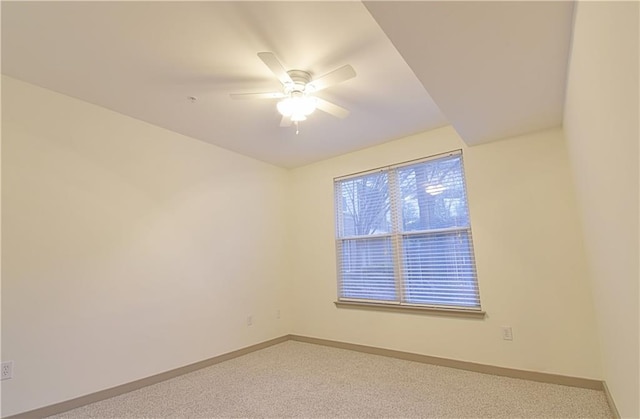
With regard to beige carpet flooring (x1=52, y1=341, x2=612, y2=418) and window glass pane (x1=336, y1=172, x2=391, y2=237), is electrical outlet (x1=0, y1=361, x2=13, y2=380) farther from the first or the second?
window glass pane (x1=336, y1=172, x2=391, y2=237)

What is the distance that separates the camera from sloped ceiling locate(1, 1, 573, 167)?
1.57 m

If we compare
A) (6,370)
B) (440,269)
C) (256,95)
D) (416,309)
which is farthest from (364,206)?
(6,370)

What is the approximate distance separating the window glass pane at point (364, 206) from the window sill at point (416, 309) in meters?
0.85

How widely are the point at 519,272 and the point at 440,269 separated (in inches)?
27.6

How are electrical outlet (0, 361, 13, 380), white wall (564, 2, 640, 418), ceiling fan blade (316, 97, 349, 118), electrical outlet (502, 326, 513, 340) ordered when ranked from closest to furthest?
white wall (564, 2, 640, 418) < electrical outlet (0, 361, 13, 380) < ceiling fan blade (316, 97, 349, 118) < electrical outlet (502, 326, 513, 340)

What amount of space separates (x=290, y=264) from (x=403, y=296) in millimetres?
1706

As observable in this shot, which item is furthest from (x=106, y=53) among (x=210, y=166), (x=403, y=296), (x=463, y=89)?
(x=403, y=296)

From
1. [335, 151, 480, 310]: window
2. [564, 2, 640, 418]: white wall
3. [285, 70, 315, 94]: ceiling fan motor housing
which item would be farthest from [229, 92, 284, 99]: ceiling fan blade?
[335, 151, 480, 310]: window

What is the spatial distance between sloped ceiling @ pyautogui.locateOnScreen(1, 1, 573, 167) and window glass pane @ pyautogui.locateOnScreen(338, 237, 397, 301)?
155 centimetres

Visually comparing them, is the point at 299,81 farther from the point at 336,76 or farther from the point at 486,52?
the point at 486,52

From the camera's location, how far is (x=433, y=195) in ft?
11.0

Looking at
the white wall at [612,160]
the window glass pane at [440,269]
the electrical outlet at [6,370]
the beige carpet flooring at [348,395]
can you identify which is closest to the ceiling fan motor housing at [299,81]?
the white wall at [612,160]

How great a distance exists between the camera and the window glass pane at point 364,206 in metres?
3.71

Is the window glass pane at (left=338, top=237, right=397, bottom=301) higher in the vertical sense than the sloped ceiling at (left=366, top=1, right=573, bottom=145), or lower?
lower
